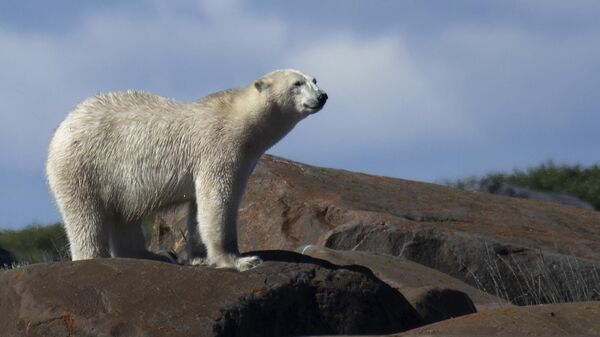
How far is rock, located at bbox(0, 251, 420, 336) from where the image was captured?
32.2ft

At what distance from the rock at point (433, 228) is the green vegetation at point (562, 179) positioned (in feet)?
57.7

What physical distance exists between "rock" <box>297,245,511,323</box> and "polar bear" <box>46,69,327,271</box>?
66.9 inches

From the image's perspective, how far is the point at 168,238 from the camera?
16.7 m

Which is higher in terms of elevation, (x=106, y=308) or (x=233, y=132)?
(x=233, y=132)

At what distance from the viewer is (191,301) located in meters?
10.0

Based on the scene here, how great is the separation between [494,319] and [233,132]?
2856 mm

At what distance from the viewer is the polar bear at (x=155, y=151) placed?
37.1 feet

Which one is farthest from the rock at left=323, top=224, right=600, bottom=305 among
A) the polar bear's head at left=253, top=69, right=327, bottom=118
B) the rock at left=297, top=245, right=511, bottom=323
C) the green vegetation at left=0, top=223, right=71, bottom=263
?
the green vegetation at left=0, top=223, right=71, bottom=263

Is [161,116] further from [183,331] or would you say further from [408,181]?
[408,181]

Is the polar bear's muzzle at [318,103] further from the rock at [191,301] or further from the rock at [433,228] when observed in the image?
the rock at [433,228]

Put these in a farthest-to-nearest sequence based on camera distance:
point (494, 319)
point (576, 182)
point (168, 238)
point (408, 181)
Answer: point (576, 182), point (408, 181), point (168, 238), point (494, 319)

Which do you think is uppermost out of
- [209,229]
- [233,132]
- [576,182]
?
[576,182]

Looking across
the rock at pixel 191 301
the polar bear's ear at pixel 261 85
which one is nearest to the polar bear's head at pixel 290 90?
the polar bear's ear at pixel 261 85

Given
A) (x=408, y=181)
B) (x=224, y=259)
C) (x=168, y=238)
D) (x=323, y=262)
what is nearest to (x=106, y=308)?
(x=224, y=259)
